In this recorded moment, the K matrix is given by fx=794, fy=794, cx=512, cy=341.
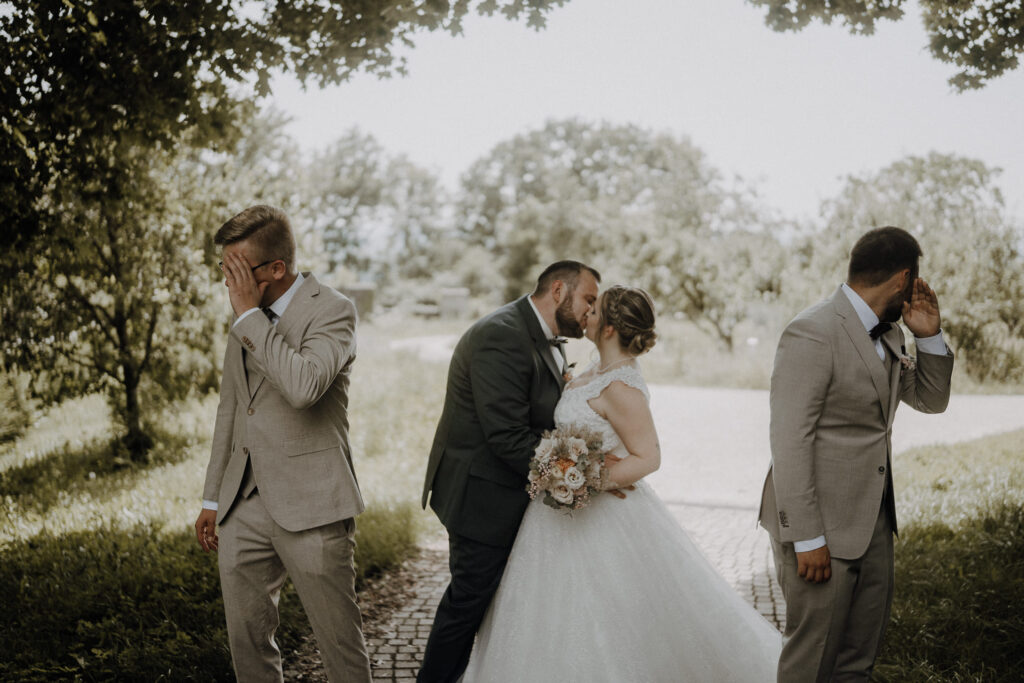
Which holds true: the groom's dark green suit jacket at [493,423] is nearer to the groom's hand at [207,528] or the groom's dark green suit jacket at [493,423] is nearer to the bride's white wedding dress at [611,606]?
the bride's white wedding dress at [611,606]

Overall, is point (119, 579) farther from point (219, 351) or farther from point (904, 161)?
point (904, 161)

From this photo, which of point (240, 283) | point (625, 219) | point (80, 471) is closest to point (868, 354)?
point (240, 283)

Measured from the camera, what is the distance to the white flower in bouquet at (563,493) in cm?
354

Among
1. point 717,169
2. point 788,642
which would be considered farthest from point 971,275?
point 717,169

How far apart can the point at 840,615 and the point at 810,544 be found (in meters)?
0.34

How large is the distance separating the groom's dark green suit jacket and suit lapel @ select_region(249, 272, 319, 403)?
Answer: 2.58 feet

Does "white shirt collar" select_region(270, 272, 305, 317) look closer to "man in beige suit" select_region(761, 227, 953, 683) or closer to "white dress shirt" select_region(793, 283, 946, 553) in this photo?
"man in beige suit" select_region(761, 227, 953, 683)

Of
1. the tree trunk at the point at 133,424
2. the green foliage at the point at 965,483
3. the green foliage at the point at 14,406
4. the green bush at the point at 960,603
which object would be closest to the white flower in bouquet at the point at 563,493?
the green bush at the point at 960,603

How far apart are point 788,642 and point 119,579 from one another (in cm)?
435

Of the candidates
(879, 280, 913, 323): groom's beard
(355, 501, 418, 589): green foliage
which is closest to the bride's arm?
(879, 280, 913, 323): groom's beard

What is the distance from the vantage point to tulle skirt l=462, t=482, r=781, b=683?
3.61m

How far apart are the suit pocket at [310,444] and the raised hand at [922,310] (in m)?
2.56

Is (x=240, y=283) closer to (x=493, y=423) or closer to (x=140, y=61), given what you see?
(x=493, y=423)

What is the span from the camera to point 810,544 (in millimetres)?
3297
